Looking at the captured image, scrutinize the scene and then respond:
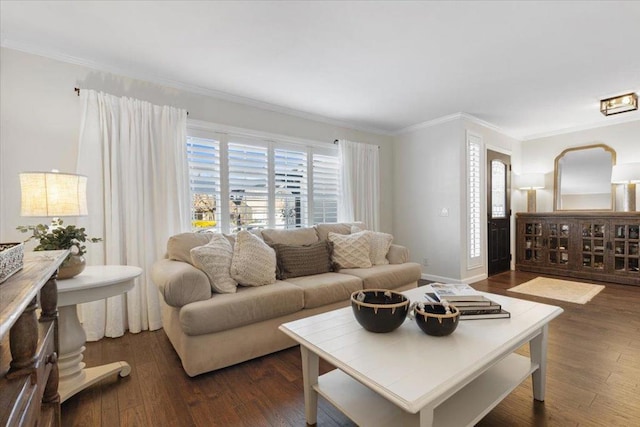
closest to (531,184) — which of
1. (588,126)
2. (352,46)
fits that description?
(588,126)

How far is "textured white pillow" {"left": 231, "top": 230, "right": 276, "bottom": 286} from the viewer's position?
7.87 ft

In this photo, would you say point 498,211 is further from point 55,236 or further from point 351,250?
point 55,236

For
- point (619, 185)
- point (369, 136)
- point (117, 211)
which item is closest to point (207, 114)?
point (117, 211)

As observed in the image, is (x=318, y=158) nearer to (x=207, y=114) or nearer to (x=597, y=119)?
(x=207, y=114)

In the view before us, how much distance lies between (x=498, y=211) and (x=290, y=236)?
12.1 ft

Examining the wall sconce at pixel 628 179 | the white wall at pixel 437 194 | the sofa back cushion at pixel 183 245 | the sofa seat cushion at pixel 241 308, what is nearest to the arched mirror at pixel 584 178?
the wall sconce at pixel 628 179

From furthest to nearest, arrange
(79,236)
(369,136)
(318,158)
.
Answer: (369,136) → (318,158) → (79,236)

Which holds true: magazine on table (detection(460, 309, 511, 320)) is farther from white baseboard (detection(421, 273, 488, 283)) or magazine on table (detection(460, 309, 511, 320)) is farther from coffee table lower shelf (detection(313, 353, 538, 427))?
white baseboard (detection(421, 273, 488, 283))

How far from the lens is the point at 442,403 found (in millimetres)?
1346

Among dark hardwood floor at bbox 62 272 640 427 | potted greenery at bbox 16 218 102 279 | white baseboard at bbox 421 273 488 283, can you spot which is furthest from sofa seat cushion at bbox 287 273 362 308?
white baseboard at bbox 421 273 488 283

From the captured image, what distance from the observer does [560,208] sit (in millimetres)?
5055

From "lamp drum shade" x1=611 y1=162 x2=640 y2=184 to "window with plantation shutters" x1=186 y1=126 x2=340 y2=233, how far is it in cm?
397

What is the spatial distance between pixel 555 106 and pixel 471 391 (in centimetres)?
405

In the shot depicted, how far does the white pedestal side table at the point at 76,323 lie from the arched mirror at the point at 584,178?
617 cm
